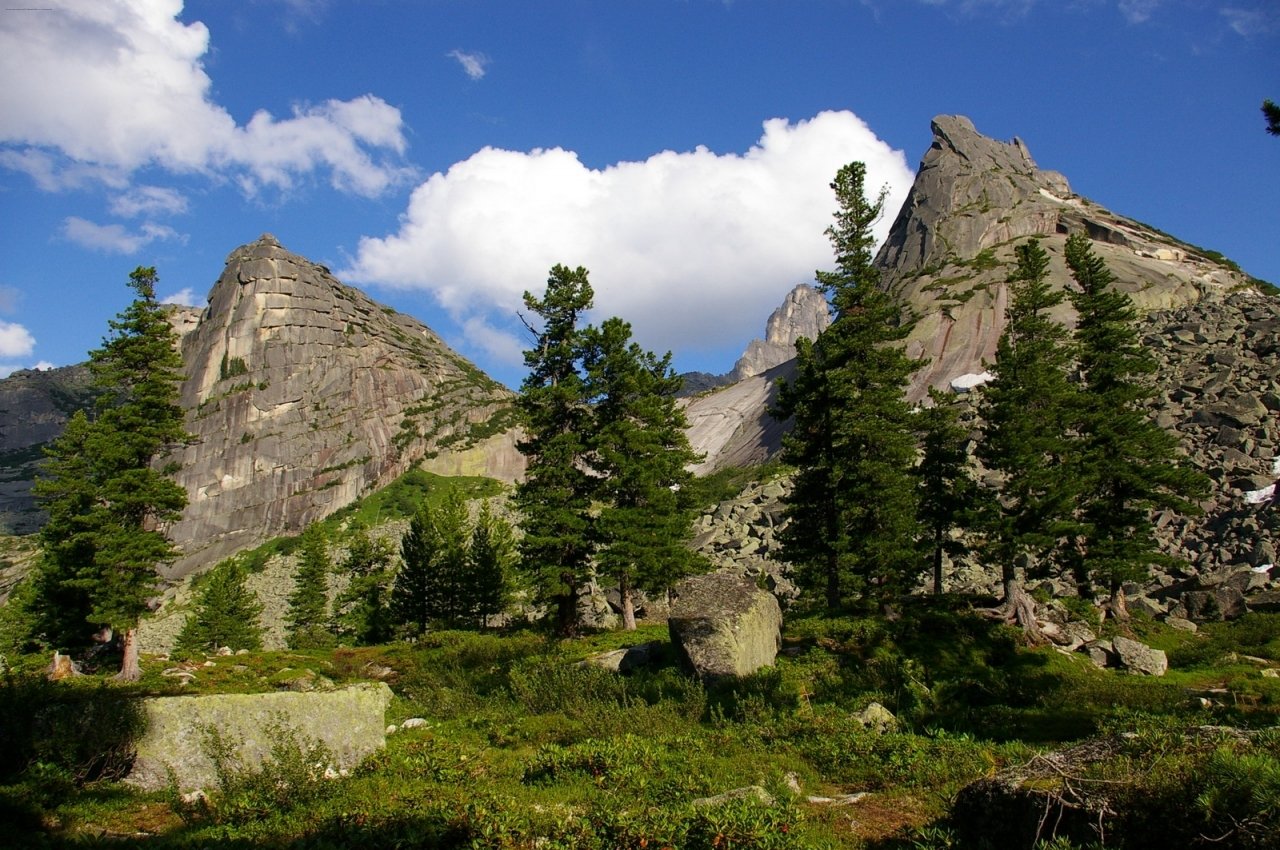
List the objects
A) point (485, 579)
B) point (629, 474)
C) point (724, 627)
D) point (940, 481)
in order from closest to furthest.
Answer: point (724, 627) → point (629, 474) → point (940, 481) → point (485, 579)

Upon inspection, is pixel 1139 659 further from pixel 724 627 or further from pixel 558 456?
pixel 558 456

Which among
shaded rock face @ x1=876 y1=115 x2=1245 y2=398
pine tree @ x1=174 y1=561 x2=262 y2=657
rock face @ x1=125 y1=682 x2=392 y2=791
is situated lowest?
pine tree @ x1=174 y1=561 x2=262 y2=657

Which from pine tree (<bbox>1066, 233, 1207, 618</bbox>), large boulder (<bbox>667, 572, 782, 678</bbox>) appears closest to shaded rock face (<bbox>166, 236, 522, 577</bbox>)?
pine tree (<bbox>1066, 233, 1207, 618</bbox>)

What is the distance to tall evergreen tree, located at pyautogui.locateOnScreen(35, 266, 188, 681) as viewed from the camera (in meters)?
26.1

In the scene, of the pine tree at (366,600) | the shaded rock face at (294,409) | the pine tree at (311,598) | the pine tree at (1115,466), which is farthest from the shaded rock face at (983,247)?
the shaded rock face at (294,409)

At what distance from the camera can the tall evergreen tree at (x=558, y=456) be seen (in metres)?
28.7

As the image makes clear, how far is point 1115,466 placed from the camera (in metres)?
26.5

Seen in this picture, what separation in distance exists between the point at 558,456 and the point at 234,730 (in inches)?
773

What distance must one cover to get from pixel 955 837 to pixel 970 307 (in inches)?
3108

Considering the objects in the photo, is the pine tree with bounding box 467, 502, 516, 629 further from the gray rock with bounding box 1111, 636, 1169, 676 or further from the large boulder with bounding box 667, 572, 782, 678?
the gray rock with bounding box 1111, 636, 1169, 676

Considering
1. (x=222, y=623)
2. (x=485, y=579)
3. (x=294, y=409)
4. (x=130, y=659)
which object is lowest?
(x=222, y=623)

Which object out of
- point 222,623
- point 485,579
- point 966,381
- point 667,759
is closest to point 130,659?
point 485,579

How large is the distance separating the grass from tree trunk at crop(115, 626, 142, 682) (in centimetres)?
1333

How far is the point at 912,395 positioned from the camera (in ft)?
236
